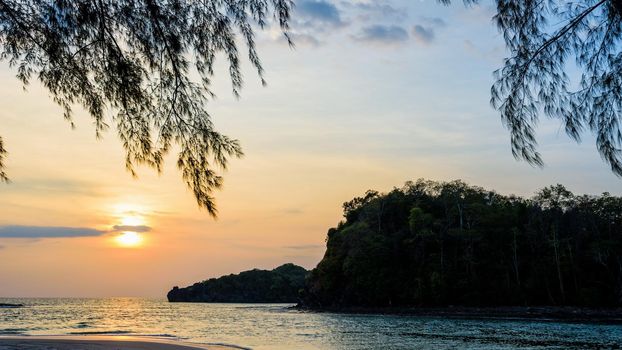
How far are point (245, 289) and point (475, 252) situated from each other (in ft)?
420

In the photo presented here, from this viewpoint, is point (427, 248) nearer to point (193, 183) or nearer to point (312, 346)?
point (312, 346)

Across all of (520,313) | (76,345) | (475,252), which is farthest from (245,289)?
(76,345)

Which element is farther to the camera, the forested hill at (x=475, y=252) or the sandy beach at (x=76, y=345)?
the forested hill at (x=475, y=252)

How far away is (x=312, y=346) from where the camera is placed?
24797 mm

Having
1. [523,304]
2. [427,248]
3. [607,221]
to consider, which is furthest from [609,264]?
[427,248]

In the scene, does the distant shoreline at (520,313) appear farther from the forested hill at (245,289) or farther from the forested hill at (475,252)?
the forested hill at (245,289)

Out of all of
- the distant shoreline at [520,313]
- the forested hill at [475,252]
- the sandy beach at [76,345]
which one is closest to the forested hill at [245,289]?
the forested hill at [475,252]

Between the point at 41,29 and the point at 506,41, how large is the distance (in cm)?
527

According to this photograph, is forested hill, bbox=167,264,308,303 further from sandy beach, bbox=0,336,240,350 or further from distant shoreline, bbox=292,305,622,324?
sandy beach, bbox=0,336,240,350

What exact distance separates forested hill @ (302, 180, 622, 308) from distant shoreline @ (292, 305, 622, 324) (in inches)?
145

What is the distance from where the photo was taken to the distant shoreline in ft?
169

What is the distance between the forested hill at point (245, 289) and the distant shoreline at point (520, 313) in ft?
373

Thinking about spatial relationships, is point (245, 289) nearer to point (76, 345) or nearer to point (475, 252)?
point (475, 252)

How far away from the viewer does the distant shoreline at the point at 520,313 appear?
5159 centimetres
